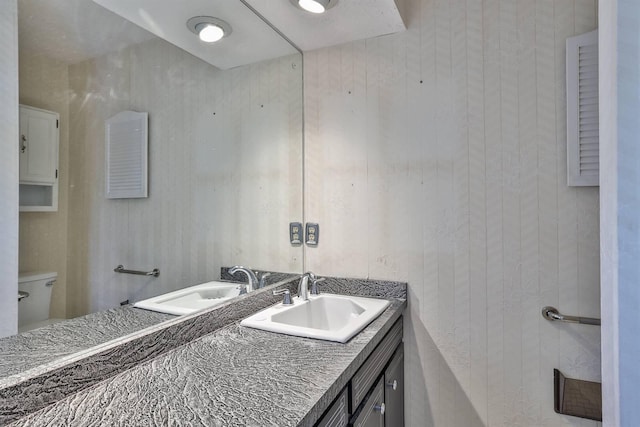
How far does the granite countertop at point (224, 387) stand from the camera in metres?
0.75

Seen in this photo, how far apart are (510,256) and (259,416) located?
1270 millimetres

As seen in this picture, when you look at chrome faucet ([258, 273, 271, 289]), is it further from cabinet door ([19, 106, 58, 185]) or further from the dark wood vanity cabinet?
cabinet door ([19, 106, 58, 185])

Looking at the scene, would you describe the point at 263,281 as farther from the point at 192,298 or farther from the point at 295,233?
the point at 192,298

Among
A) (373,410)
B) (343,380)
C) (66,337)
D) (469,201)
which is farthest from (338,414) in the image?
(469,201)

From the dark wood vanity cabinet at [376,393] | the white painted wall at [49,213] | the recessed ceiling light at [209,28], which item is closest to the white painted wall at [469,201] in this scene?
the dark wood vanity cabinet at [376,393]

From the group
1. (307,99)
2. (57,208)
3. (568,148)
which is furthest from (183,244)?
(568,148)

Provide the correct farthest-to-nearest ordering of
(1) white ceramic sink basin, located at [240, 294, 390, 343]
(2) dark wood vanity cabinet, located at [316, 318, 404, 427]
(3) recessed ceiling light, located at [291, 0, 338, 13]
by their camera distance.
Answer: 1. (3) recessed ceiling light, located at [291, 0, 338, 13]
2. (1) white ceramic sink basin, located at [240, 294, 390, 343]
3. (2) dark wood vanity cabinet, located at [316, 318, 404, 427]

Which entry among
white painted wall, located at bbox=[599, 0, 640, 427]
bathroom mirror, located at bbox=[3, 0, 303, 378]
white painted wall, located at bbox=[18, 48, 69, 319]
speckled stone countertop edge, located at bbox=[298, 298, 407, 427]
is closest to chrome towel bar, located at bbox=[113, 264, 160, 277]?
bathroom mirror, located at bbox=[3, 0, 303, 378]

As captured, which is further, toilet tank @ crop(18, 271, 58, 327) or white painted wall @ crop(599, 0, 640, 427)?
toilet tank @ crop(18, 271, 58, 327)

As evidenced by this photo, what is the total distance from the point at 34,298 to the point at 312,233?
1269 millimetres

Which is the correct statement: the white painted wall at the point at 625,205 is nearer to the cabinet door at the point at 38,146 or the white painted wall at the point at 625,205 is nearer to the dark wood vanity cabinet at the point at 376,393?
the dark wood vanity cabinet at the point at 376,393

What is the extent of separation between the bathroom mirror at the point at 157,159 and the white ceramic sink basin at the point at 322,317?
261 millimetres

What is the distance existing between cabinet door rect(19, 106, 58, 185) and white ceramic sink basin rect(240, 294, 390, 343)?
84cm

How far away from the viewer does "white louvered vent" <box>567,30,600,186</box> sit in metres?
1.36
